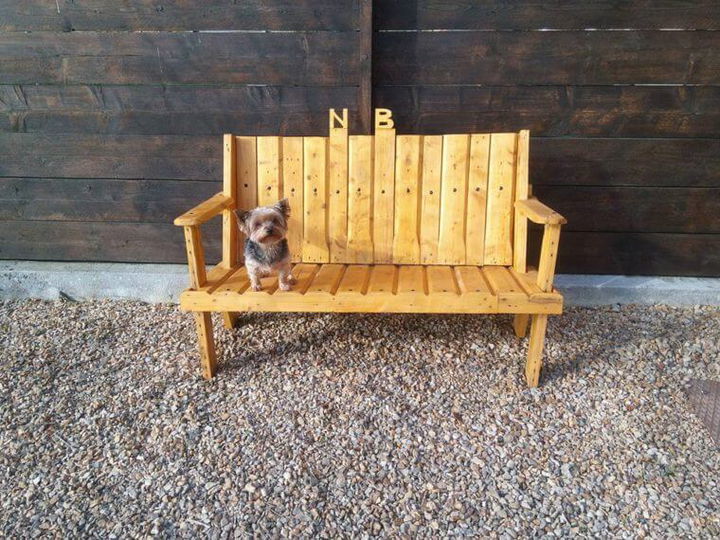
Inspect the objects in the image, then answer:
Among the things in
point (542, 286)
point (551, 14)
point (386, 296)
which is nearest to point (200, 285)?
point (386, 296)

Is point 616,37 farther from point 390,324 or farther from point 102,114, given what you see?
point 102,114

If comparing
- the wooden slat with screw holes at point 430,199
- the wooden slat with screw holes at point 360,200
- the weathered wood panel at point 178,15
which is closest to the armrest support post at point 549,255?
the wooden slat with screw holes at point 430,199

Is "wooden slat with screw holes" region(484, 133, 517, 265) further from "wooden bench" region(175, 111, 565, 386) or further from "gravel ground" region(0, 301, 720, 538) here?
"gravel ground" region(0, 301, 720, 538)

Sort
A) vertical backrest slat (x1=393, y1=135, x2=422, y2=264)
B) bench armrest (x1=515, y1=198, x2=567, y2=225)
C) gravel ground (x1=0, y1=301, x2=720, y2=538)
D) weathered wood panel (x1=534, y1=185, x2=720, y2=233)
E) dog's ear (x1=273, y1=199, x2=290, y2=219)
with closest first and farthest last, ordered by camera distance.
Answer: gravel ground (x1=0, y1=301, x2=720, y2=538) < bench armrest (x1=515, y1=198, x2=567, y2=225) < dog's ear (x1=273, y1=199, x2=290, y2=219) < vertical backrest slat (x1=393, y1=135, x2=422, y2=264) < weathered wood panel (x1=534, y1=185, x2=720, y2=233)

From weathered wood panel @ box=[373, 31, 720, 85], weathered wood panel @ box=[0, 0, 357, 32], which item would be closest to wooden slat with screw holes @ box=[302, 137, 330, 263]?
weathered wood panel @ box=[373, 31, 720, 85]

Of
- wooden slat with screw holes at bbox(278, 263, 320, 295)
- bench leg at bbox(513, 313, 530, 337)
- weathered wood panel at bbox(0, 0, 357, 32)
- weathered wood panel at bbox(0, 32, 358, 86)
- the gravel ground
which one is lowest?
the gravel ground

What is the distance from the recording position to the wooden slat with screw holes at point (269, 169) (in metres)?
3.10

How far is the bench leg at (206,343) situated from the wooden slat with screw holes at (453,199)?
1.50m

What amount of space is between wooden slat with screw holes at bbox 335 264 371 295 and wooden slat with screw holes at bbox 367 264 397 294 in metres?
0.04

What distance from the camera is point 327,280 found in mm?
2840

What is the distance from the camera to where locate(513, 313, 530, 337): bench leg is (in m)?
3.24

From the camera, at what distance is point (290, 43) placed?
3410mm

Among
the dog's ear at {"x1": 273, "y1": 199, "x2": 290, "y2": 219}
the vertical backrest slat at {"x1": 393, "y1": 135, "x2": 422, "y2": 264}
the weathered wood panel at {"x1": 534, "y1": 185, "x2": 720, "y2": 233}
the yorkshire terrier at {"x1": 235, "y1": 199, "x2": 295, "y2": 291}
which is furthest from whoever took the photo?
the weathered wood panel at {"x1": 534, "y1": 185, "x2": 720, "y2": 233}

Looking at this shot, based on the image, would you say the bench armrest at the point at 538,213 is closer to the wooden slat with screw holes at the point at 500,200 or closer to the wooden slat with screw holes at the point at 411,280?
the wooden slat with screw holes at the point at 500,200
